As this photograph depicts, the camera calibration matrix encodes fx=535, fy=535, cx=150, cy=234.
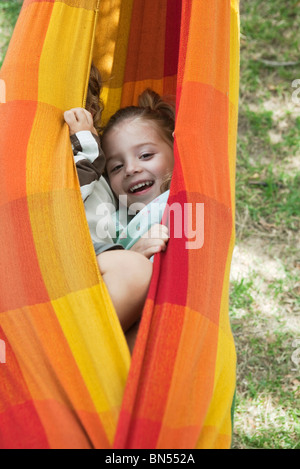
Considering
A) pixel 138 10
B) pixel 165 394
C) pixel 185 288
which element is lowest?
pixel 165 394

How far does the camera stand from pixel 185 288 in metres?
1.24

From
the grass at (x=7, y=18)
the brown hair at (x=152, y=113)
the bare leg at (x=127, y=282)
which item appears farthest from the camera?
the grass at (x=7, y=18)

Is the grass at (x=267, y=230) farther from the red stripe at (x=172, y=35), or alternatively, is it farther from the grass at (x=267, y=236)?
the red stripe at (x=172, y=35)

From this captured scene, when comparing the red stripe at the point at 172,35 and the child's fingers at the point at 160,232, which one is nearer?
the child's fingers at the point at 160,232

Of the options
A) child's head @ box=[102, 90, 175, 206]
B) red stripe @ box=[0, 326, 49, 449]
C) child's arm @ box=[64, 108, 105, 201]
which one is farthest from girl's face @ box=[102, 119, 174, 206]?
red stripe @ box=[0, 326, 49, 449]

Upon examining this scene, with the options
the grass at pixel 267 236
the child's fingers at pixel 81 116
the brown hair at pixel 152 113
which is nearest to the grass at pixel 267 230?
the grass at pixel 267 236

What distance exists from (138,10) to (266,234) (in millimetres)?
1055

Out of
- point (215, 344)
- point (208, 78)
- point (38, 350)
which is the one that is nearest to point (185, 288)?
point (215, 344)

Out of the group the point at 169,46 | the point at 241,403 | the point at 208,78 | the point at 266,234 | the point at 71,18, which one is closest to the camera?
the point at 208,78

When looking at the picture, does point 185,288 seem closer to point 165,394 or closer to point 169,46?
point 165,394

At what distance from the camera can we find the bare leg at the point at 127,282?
1.35 m

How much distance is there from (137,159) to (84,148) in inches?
9.2

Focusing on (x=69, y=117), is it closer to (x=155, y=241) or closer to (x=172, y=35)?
(x=155, y=241)

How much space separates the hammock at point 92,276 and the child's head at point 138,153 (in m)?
0.23
